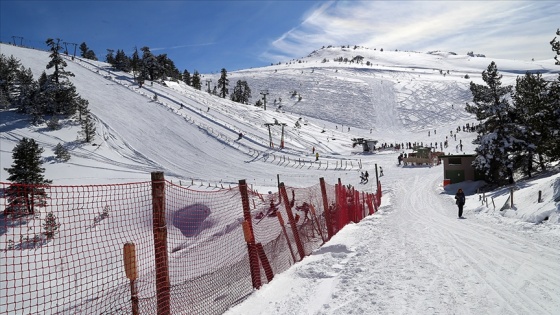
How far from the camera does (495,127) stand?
90.0 ft

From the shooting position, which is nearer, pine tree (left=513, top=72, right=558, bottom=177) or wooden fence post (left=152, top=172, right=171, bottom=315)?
wooden fence post (left=152, top=172, right=171, bottom=315)

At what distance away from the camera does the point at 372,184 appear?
127 ft

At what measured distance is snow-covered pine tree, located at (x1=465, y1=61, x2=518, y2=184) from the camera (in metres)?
26.5

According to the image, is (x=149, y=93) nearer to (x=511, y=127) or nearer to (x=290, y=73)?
(x=511, y=127)

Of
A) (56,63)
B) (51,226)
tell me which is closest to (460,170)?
(51,226)

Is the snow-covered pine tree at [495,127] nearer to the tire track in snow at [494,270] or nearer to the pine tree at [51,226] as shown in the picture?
the tire track in snow at [494,270]

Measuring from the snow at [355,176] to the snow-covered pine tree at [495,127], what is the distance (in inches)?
114

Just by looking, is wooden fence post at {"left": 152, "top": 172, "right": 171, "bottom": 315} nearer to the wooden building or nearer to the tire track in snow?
the tire track in snow

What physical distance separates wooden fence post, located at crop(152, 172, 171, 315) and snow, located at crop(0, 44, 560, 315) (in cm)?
125

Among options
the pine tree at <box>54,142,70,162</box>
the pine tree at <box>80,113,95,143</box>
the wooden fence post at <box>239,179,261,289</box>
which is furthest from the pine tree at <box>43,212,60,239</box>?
the pine tree at <box>80,113,95,143</box>

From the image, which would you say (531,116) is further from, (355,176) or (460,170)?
(355,176)

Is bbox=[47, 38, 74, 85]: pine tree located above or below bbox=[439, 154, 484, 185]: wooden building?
above

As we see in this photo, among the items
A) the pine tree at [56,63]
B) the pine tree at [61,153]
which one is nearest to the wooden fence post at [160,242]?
the pine tree at [61,153]

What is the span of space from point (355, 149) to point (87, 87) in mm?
51905
